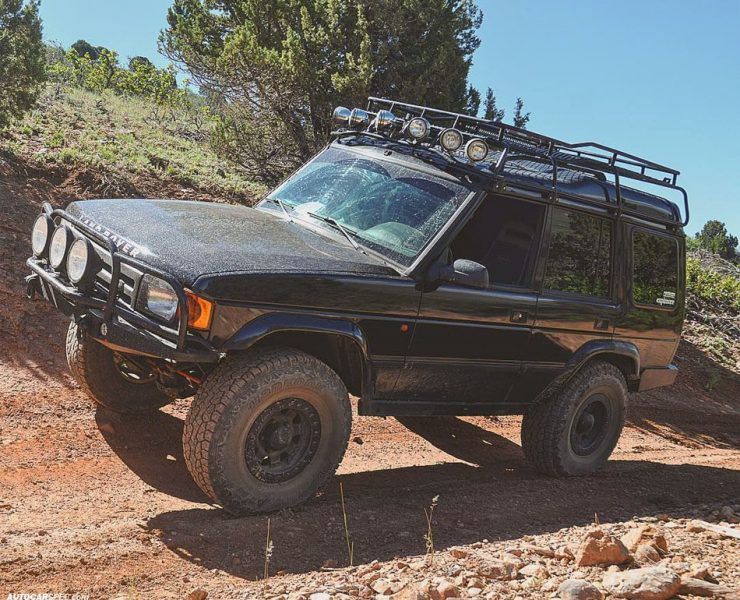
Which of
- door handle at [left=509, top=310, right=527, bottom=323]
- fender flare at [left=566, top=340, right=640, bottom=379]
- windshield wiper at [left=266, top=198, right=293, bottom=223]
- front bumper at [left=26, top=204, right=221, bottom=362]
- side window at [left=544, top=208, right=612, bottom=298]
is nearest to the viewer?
front bumper at [left=26, top=204, right=221, bottom=362]

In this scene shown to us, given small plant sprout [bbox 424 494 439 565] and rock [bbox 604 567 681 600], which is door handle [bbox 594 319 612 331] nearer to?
small plant sprout [bbox 424 494 439 565]

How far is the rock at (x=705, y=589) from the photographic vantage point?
9.92 ft

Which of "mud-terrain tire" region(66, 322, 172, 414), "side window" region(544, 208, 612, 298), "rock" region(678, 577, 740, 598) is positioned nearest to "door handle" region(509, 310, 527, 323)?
"side window" region(544, 208, 612, 298)

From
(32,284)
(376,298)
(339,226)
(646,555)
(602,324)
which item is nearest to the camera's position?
(646,555)

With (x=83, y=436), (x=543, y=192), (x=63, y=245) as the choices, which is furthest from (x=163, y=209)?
(x=543, y=192)

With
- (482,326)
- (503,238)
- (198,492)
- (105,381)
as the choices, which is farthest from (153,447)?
(503,238)

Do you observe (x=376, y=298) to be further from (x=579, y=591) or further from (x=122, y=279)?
(x=579, y=591)

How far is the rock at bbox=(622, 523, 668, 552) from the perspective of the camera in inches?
143

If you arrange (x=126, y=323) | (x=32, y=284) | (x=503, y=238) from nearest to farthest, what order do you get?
(x=126, y=323) < (x=32, y=284) < (x=503, y=238)

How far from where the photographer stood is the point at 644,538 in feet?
12.2

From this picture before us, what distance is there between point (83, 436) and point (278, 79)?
8.61 metres

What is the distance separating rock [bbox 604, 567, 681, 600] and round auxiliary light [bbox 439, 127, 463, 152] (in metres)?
2.73

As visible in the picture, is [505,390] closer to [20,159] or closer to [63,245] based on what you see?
[63,245]

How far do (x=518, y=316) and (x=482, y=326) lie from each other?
1.06 ft
